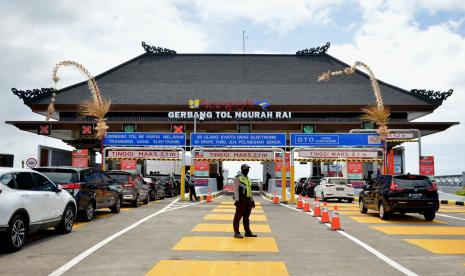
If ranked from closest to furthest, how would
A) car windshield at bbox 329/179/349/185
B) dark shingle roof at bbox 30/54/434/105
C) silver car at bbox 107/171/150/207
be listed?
1. silver car at bbox 107/171/150/207
2. car windshield at bbox 329/179/349/185
3. dark shingle roof at bbox 30/54/434/105

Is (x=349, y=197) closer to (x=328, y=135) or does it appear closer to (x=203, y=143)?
(x=328, y=135)

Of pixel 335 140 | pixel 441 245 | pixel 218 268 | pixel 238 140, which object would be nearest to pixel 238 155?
pixel 238 140

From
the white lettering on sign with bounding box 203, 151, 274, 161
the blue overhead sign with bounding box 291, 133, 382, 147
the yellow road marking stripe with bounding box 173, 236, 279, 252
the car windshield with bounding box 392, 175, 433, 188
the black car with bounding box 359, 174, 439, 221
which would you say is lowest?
the yellow road marking stripe with bounding box 173, 236, 279, 252

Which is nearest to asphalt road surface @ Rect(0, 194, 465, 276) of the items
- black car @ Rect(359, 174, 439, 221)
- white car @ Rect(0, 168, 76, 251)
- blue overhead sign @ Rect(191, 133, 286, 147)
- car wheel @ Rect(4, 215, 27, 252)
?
car wheel @ Rect(4, 215, 27, 252)

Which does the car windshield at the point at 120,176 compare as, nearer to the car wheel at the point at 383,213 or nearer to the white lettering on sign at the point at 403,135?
the car wheel at the point at 383,213

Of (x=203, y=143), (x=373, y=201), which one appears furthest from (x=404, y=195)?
(x=203, y=143)

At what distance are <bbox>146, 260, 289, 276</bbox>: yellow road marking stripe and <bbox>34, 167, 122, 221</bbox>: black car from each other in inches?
258

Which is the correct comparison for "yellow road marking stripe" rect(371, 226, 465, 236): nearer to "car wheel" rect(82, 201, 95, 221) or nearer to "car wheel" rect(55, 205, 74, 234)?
A: "car wheel" rect(55, 205, 74, 234)

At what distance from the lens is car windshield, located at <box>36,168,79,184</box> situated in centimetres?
1351

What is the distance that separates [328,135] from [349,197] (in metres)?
4.43

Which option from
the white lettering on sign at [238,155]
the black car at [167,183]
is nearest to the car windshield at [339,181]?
the white lettering on sign at [238,155]

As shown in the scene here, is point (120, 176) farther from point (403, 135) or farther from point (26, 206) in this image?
point (403, 135)

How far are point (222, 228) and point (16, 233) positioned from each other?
18.4 feet

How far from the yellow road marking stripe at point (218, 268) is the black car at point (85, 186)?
6.54 metres
